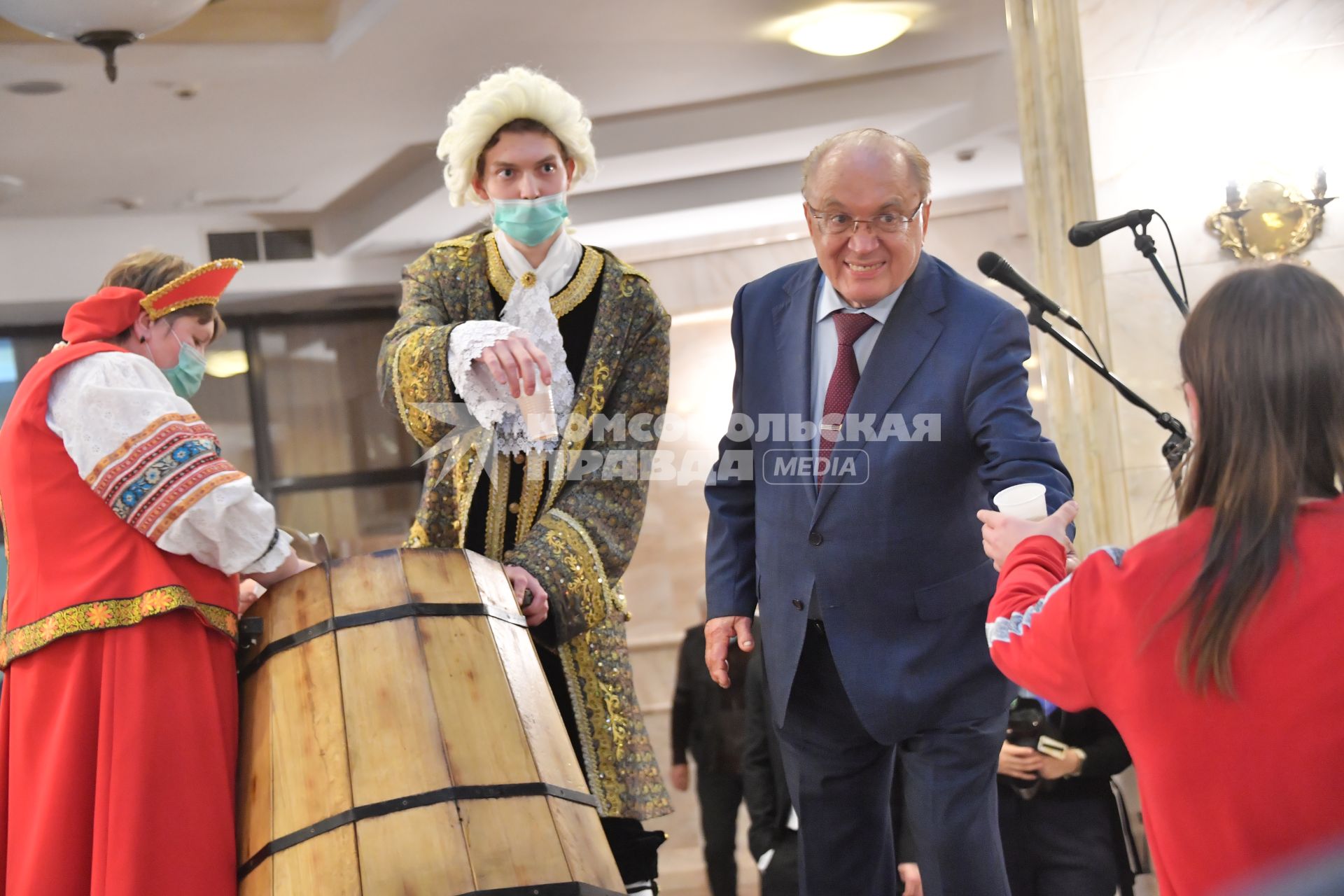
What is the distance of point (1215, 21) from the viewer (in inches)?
193

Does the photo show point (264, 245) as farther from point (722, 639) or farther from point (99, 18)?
point (722, 639)

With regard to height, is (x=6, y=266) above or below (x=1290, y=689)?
above

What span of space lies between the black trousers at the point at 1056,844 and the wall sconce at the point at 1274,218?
7.04 feet

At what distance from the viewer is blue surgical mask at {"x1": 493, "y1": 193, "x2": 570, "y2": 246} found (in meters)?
3.00

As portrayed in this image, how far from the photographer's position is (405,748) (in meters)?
2.24

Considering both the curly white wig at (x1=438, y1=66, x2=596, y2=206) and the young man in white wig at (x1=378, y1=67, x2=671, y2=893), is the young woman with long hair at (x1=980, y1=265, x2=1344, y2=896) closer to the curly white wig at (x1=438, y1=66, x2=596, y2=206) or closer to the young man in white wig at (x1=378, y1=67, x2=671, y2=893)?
the young man in white wig at (x1=378, y1=67, x2=671, y2=893)

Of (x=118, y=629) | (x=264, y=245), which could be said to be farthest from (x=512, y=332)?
(x=264, y=245)

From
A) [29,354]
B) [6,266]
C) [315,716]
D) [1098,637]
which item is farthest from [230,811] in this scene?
[29,354]

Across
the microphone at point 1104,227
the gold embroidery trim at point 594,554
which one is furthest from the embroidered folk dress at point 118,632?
the microphone at point 1104,227

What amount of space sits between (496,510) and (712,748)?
387 cm

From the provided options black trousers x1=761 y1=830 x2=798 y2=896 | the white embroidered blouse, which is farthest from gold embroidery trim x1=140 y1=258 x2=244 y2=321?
black trousers x1=761 y1=830 x2=798 y2=896

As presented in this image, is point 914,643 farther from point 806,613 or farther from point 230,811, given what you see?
point 230,811

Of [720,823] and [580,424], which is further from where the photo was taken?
[720,823]

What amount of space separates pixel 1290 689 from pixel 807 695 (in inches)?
44.3
